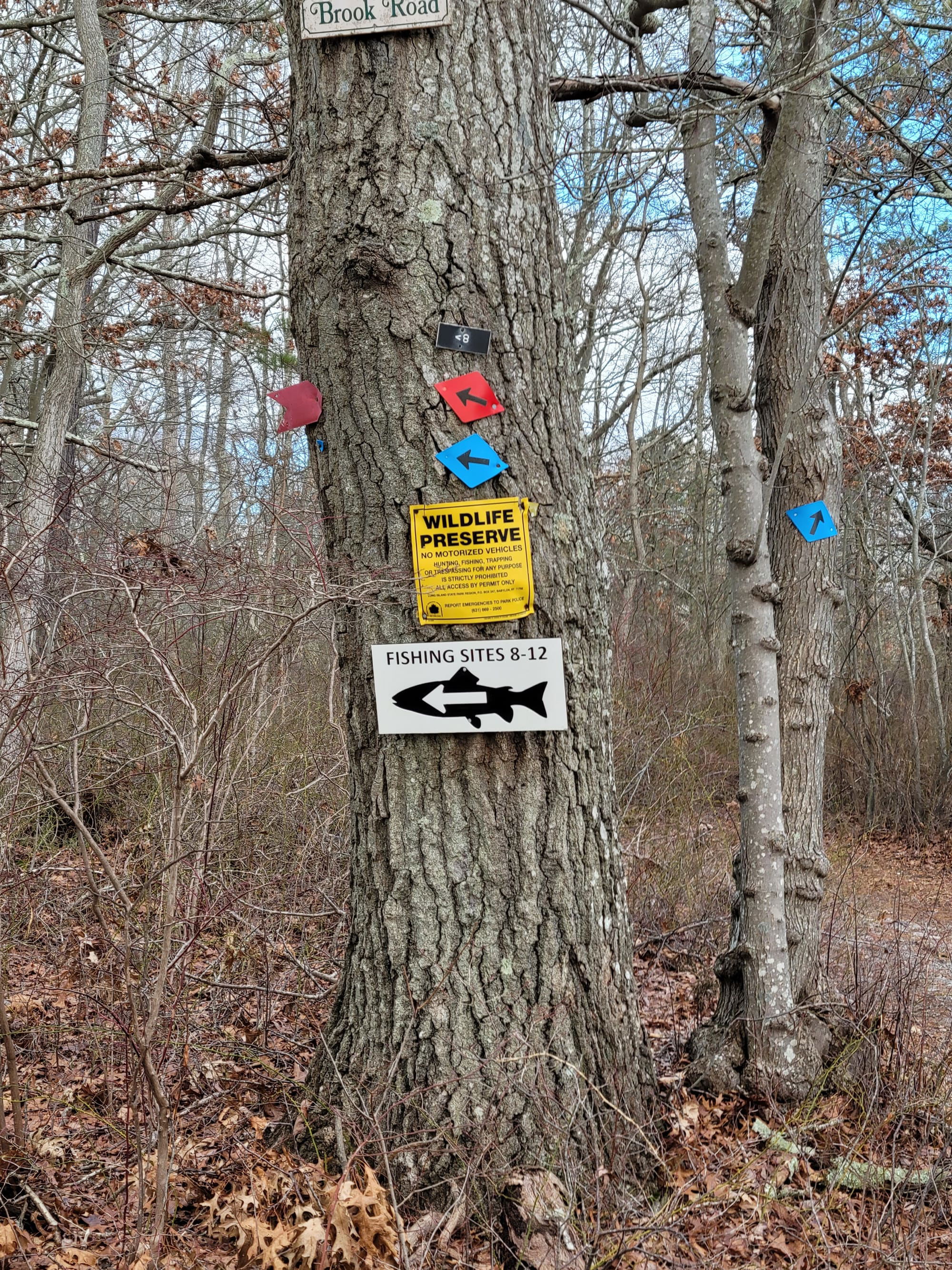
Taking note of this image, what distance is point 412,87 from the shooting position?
7.21ft

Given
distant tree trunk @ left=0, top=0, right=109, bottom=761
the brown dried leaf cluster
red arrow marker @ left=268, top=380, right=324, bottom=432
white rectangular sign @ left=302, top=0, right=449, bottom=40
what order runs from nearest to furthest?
the brown dried leaf cluster → white rectangular sign @ left=302, top=0, right=449, bottom=40 → red arrow marker @ left=268, top=380, right=324, bottom=432 → distant tree trunk @ left=0, top=0, right=109, bottom=761

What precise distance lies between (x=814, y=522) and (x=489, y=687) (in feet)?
5.22

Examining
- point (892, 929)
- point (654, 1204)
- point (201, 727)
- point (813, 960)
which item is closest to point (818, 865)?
point (813, 960)

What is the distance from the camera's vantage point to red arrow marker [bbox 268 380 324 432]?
2.34 metres

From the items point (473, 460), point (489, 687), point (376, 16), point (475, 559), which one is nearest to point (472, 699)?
point (489, 687)

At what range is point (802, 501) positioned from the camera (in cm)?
327

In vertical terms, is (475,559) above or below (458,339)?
below

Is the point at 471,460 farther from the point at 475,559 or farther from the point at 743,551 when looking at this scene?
the point at 743,551

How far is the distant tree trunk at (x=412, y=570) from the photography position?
7.23 feet

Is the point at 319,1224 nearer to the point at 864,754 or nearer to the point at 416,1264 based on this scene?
the point at 416,1264

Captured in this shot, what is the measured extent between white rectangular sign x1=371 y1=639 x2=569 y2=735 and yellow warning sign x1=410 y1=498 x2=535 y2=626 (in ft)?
0.27

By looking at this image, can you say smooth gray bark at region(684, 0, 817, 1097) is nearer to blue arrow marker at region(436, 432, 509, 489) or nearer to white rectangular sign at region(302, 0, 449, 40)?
white rectangular sign at region(302, 0, 449, 40)

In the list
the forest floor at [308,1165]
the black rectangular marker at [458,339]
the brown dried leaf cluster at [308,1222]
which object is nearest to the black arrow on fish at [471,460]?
the black rectangular marker at [458,339]

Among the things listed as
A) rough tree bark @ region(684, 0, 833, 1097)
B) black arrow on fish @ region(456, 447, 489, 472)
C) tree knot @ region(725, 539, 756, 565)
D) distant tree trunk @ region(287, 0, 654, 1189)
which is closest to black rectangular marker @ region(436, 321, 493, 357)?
distant tree trunk @ region(287, 0, 654, 1189)
